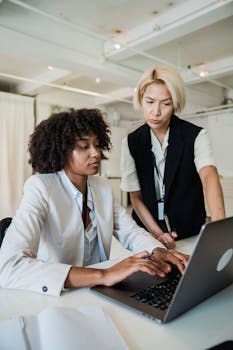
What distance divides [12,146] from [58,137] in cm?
471

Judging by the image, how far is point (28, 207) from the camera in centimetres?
107

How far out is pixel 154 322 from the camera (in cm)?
68

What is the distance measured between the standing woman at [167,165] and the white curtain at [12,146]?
4.12 m

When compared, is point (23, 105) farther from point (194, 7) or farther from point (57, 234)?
point (57, 234)

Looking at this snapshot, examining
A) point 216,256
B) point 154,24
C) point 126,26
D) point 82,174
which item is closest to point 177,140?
point 82,174

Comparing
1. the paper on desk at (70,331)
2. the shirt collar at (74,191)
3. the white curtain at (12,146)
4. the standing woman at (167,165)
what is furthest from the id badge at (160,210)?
the white curtain at (12,146)

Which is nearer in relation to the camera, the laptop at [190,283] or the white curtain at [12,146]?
the laptop at [190,283]

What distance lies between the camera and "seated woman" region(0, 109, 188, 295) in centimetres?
87

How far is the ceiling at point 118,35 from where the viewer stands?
9.62 ft

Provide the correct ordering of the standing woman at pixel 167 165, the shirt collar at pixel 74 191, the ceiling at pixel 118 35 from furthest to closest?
1. the ceiling at pixel 118 35
2. the standing woman at pixel 167 165
3. the shirt collar at pixel 74 191

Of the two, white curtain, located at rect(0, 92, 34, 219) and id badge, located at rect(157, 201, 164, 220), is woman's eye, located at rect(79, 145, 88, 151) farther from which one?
white curtain, located at rect(0, 92, 34, 219)

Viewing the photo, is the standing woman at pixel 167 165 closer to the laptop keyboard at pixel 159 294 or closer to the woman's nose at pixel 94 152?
the woman's nose at pixel 94 152

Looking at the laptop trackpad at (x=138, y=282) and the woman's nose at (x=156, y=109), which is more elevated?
the woman's nose at (x=156, y=109)

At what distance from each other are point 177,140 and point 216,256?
97 centimetres
